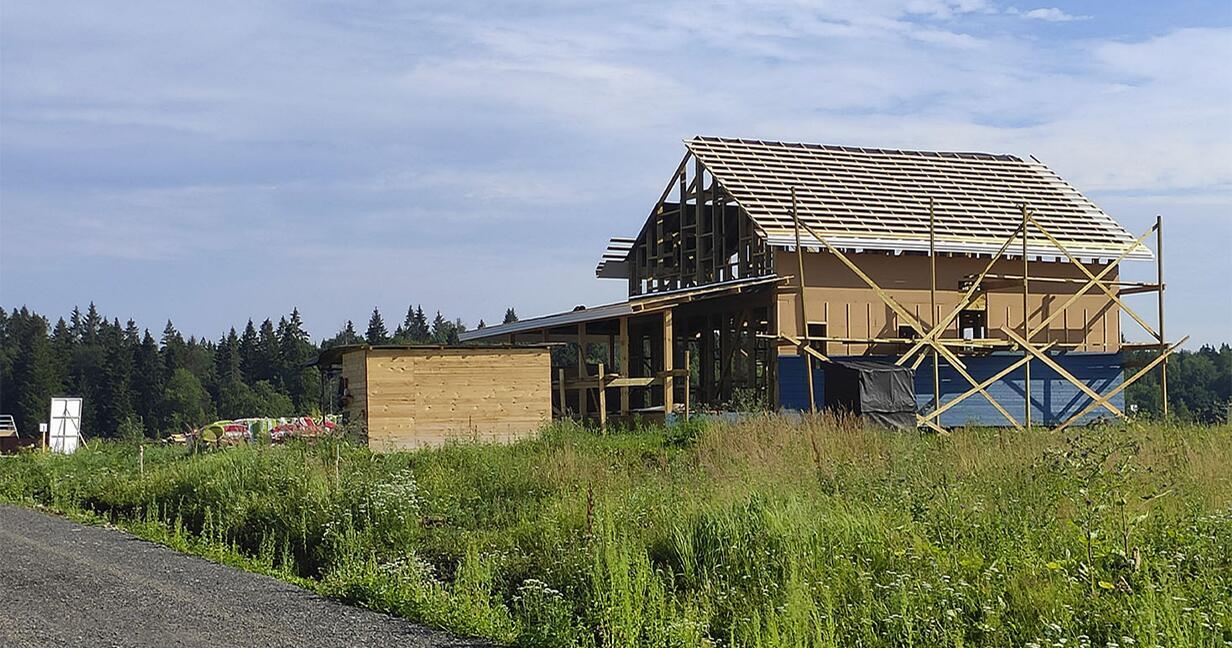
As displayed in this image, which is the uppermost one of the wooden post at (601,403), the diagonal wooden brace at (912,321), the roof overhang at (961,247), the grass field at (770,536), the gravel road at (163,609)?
the roof overhang at (961,247)

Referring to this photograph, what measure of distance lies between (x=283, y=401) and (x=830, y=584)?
8147cm

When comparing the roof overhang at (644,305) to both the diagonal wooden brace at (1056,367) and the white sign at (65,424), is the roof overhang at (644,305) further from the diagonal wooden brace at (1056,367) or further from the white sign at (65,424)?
the white sign at (65,424)

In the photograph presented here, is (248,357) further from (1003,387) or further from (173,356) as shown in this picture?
(1003,387)

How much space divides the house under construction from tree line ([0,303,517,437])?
3657 cm

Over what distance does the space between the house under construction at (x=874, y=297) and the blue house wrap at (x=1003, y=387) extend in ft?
0.13

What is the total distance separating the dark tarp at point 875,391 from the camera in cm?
2694

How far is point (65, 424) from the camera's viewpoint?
36.1m

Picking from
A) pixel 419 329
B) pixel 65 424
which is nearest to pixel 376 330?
pixel 419 329

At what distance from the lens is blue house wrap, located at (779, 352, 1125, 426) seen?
28.5 metres

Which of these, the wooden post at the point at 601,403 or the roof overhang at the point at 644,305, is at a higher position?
the roof overhang at the point at 644,305

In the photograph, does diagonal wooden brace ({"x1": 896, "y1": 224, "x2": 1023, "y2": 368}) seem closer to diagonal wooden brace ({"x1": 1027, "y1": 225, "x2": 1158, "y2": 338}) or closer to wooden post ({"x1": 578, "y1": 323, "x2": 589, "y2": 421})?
diagonal wooden brace ({"x1": 1027, "y1": 225, "x2": 1158, "y2": 338})

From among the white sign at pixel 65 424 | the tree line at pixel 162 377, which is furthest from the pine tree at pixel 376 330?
the white sign at pixel 65 424

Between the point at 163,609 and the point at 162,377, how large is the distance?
267ft

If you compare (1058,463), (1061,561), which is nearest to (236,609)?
(1061,561)
